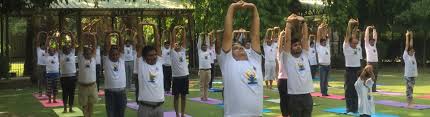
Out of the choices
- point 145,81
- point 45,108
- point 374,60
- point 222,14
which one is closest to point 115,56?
point 145,81

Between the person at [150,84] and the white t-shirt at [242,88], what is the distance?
1.67 meters

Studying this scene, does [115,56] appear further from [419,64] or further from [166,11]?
[419,64]

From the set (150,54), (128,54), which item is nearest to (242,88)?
(150,54)

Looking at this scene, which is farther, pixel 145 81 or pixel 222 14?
pixel 222 14

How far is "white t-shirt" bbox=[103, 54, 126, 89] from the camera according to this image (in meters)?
8.38

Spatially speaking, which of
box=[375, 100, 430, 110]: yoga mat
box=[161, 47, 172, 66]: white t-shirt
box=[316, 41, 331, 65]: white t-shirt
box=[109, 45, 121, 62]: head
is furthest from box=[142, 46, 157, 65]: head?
box=[316, 41, 331, 65]: white t-shirt

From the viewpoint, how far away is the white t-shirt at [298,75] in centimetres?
749

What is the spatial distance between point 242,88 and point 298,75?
224 centimetres

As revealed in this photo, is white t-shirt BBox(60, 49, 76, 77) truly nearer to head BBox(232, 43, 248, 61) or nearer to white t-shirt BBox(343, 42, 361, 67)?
white t-shirt BBox(343, 42, 361, 67)

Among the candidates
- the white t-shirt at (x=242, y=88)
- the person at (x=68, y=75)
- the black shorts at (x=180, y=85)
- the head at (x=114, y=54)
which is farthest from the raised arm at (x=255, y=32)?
the person at (x=68, y=75)

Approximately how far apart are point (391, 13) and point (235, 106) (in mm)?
22187

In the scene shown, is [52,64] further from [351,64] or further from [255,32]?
[255,32]

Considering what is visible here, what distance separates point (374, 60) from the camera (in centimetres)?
1365

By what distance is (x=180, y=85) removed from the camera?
10391mm
